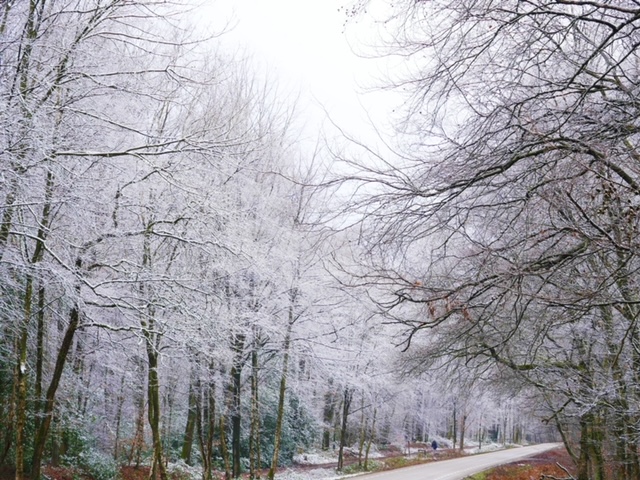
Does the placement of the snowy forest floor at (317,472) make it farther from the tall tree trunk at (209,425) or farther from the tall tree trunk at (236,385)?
the tall tree trunk at (209,425)

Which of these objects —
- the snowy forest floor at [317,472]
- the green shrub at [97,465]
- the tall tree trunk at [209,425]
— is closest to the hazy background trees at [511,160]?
the snowy forest floor at [317,472]

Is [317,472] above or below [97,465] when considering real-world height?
below

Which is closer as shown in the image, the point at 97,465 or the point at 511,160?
the point at 511,160

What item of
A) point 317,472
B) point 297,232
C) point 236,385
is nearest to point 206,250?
point 297,232

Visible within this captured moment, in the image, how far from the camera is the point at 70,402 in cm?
1427

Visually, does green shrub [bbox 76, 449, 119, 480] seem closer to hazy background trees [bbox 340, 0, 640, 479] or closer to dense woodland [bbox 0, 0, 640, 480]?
dense woodland [bbox 0, 0, 640, 480]

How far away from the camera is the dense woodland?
3.46m

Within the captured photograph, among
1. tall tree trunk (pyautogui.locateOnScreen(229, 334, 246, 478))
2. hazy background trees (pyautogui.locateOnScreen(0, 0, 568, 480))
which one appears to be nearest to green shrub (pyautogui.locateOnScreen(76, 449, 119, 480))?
hazy background trees (pyautogui.locateOnScreen(0, 0, 568, 480))

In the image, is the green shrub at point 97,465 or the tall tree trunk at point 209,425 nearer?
the tall tree trunk at point 209,425

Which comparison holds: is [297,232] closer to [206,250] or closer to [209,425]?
[206,250]

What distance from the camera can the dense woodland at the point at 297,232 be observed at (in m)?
3.46

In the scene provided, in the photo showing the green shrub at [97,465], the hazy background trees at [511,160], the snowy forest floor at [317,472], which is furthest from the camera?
the green shrub at [97,465]

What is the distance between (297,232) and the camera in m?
9.62

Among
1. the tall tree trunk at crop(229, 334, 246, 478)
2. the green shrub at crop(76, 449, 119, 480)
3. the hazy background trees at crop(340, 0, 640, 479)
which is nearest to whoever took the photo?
the hazy background trees at crop(340, 0, 640, 479)
